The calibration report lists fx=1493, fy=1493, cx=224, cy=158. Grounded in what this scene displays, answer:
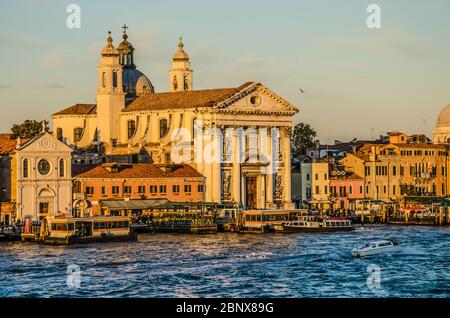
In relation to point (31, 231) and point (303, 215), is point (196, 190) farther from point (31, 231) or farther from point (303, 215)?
point (31, 231)

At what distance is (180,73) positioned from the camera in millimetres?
80062

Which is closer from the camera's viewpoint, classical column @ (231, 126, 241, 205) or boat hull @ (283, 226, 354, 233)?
boat hull @ (283, 226, 354, 233)

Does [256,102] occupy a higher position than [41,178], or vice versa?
[256,102]

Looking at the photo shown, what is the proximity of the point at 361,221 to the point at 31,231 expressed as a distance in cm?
2137

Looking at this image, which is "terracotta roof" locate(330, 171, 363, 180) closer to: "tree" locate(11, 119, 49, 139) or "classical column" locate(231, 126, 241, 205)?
"classical column" locate(231, 126, 241, 205)

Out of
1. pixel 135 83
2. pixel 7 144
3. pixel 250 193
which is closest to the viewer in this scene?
pixel 7 144

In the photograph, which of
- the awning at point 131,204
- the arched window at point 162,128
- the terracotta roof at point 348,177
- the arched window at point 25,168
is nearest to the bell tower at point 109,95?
the arched window at point 162,128

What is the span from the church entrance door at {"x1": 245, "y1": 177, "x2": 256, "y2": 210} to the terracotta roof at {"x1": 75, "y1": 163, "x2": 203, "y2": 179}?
3163 mm

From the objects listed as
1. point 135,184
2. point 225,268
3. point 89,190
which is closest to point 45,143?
point 89,190

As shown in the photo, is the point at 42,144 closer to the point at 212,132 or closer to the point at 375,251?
the point at 212,132

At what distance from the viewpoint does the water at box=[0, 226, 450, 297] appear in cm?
3928

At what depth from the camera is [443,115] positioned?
316 ft

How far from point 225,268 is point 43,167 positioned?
62.3ft

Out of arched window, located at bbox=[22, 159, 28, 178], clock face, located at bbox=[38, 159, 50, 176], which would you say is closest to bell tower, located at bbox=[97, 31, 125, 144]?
clock face, located at bbox=[38, 159, 50, 176]
